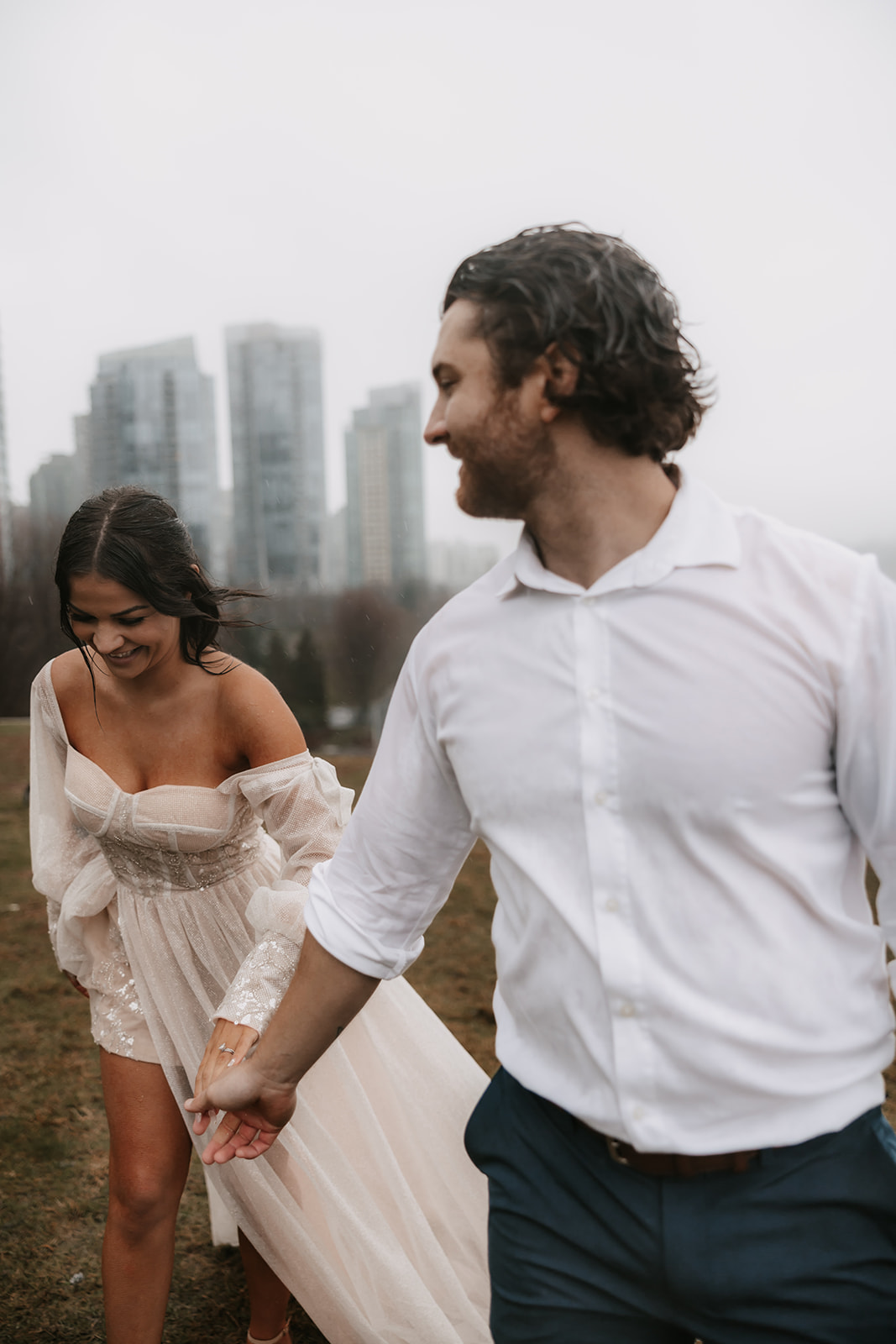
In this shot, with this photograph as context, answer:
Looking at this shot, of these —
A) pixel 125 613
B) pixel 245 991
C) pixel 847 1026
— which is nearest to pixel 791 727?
pixel 847 1026

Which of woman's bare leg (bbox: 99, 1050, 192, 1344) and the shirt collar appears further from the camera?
woman's bare leg (bbox: 99, 1050, 192, 1344)

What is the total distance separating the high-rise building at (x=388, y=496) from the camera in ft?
39.5

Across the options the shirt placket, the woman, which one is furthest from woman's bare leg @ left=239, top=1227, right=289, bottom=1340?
the shirt placket

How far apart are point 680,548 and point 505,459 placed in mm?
245

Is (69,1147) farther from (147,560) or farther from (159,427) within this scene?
(159,427)

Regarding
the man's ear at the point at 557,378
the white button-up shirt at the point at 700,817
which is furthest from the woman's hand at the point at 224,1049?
the man's ear at the point at 557,378

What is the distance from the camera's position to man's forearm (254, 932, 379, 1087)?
1613 millimetres

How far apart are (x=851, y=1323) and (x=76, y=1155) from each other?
3.04 m

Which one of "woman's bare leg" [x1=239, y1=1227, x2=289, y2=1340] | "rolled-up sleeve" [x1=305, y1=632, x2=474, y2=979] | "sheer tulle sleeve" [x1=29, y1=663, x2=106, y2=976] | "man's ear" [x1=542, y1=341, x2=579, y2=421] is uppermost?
"man's ear" [x1=542, y1=341, x2=579, y2=421]

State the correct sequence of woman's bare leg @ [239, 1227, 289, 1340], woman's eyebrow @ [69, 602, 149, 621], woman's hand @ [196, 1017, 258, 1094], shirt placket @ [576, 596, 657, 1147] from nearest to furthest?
shirt placket @ [576, 596, 657, 1147]
woman's hand @ [196, 1017, 258, 1094]
woman's eyebrow @ [69, 602, 149, 621]
woman's bare leg @ [239, 1227, 289, 1340]

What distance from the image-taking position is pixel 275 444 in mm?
15516

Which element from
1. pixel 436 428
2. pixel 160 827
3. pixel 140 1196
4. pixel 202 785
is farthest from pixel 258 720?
pixel 436 428

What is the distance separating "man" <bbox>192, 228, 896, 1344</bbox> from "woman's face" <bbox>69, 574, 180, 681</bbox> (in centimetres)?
107

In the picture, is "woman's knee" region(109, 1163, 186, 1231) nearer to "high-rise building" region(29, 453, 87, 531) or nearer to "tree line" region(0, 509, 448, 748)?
"tree line" region(0, 509, 448, 748)
